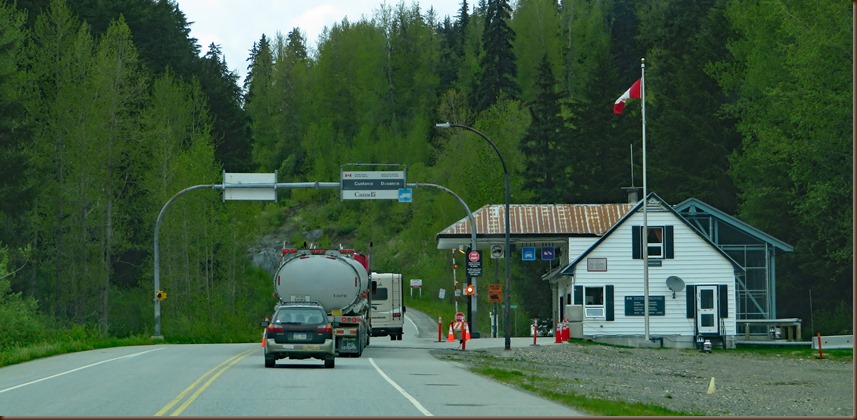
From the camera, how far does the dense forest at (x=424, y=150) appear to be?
2379 inches

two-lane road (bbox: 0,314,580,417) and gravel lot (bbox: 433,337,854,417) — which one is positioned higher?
two-lane road (bbox: 0,314,580,417)

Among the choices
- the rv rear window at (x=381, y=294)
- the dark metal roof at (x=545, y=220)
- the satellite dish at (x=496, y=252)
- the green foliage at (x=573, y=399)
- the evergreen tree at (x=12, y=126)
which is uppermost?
the evergreen tree at (x=12, y=126)

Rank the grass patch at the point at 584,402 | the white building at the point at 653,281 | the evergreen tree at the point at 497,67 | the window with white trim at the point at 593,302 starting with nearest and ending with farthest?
the grass patch at the point at 584,402
the white building at the point at 653,281
the window with white trim at the point at 593,302
the evergreen tree at the point at 497,67

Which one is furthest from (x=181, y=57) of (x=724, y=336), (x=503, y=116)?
(x=724, y=336)

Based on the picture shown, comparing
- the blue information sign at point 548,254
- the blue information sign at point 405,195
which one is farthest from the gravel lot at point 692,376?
the blue information sign at point 548,254

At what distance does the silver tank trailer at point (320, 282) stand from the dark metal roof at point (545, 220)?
2192 cm

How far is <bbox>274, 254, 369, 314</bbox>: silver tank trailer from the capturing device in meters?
39.3

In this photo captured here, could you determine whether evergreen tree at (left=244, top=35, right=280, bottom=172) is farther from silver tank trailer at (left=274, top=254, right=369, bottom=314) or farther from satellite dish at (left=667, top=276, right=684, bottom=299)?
silver tank trailer at (left=274, top=254, right=369, bottom=314)

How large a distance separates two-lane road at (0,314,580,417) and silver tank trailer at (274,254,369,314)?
2.30 meters

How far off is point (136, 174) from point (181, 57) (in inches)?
1014

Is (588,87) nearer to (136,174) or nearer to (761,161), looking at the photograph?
(761,161)

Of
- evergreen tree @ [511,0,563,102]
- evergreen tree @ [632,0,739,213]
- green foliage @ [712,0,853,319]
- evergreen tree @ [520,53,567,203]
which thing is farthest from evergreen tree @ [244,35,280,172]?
green foliage @ [712,0,853,319]

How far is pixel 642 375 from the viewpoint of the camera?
36.1m

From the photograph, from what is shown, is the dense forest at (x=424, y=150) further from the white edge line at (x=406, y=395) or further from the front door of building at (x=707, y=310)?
the white edge line at (x=406, y=395)
